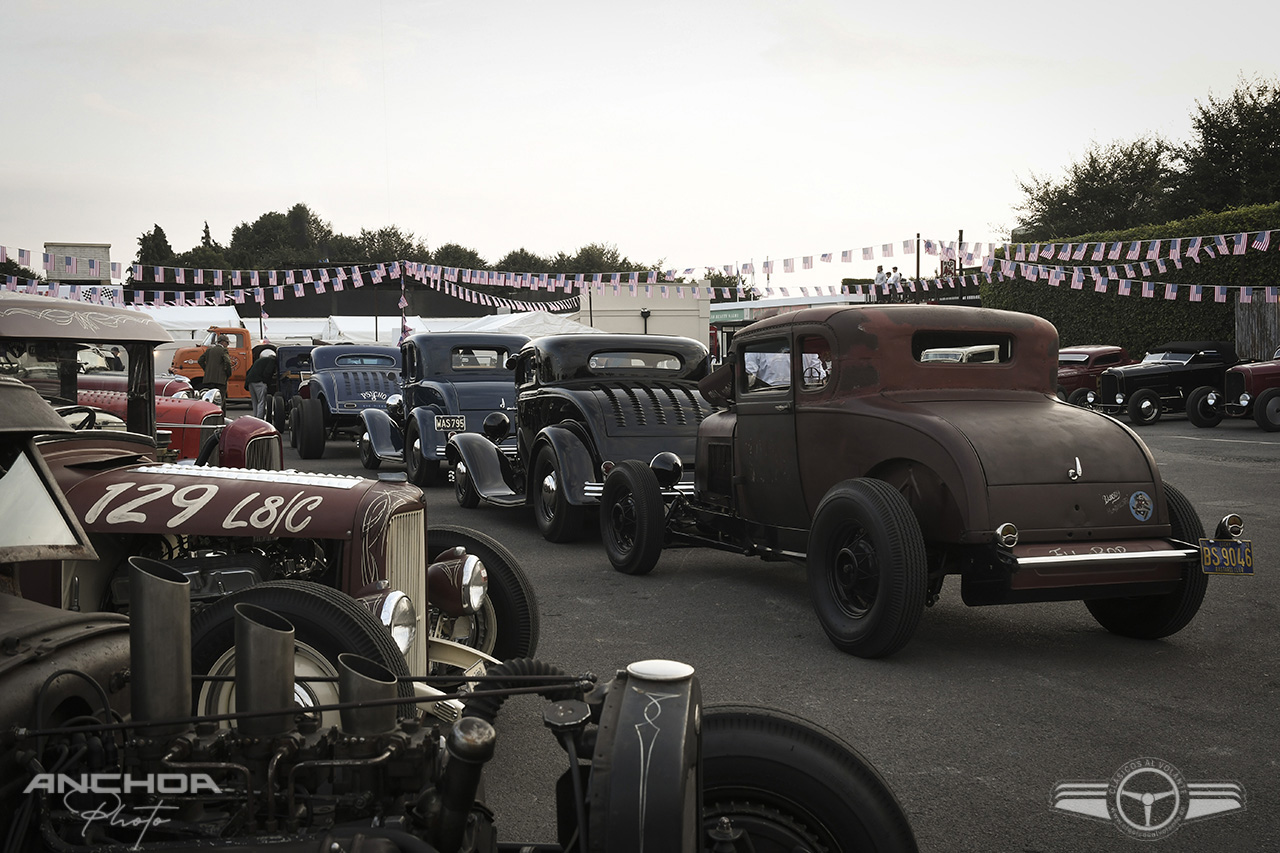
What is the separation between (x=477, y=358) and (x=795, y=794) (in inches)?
455

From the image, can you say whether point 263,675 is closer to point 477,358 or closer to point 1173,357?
point 477,358

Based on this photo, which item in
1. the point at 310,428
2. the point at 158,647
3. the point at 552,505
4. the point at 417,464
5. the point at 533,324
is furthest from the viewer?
the point at 533,324

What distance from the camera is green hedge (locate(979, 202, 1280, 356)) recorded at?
21.0m

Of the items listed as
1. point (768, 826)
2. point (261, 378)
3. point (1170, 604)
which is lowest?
point (1170, 604)

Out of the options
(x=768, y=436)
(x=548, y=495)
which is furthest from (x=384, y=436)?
(x=768, y=436)

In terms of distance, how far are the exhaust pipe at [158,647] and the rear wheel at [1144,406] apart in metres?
19.5

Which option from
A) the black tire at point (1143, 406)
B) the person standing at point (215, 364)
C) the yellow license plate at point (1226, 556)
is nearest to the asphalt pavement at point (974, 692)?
the yellow license plate at point (1226, 556)

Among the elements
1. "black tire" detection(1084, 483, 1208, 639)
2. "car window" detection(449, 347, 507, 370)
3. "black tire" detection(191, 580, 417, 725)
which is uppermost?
"car window" detection(449, 347, 507, 370)

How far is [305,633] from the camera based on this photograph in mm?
2746

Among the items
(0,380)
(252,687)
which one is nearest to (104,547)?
(0,380)

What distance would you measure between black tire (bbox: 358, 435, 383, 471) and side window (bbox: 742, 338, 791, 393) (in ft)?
25.7

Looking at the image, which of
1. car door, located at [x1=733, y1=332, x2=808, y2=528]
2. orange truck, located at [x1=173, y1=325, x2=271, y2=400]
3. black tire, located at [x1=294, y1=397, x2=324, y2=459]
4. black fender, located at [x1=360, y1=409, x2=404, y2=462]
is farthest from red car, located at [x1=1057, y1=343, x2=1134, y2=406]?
orange truck, located at [x1=173, y1=325, x2=271, y2=400]

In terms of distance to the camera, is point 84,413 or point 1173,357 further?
point 1173,357

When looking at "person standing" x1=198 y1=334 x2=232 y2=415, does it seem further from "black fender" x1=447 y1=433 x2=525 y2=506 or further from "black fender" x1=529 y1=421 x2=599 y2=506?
"black fender" x1=529 y1=421 x2=599 y2=506
